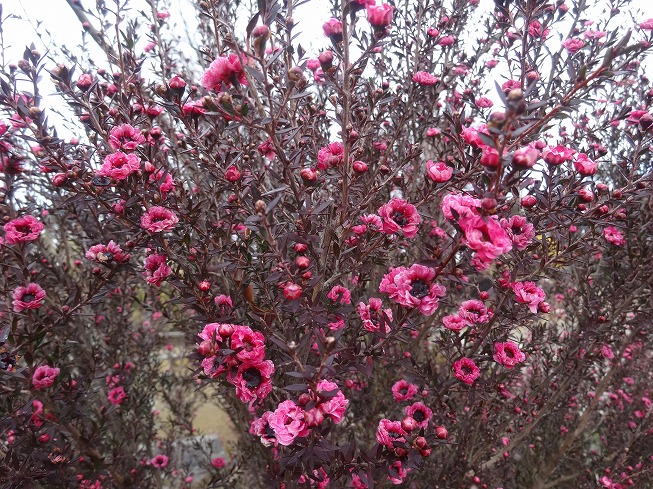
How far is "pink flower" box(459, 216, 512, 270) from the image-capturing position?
4.27ft

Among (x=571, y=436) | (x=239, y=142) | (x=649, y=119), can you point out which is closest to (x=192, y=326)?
(x=239, y=142)

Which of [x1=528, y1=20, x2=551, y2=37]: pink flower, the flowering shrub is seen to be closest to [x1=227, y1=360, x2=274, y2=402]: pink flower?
the flowering shrub

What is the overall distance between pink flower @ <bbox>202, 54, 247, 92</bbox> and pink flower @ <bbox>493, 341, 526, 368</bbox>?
1.86 m

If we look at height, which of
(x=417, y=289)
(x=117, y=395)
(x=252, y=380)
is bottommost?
(x=117, y=395)

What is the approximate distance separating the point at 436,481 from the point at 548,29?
3.30 metres

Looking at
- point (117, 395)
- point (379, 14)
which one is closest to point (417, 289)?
point (379, 14)

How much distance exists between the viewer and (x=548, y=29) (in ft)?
8.64

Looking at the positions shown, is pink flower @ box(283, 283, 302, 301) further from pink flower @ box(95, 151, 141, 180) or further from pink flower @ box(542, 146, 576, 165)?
pink flower @ box(542, 146, 576, 165)

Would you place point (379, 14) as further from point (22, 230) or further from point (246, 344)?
point (22, 230)

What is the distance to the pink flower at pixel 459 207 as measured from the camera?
137 centimetres

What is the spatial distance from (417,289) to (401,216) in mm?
379

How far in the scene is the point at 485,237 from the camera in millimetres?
1346

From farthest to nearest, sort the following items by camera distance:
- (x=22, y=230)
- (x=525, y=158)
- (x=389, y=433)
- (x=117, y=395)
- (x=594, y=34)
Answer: (x=117, y=395), (x=594, y=34), (x=22, y=230), (x=389, y=433), (x=525, y=158)

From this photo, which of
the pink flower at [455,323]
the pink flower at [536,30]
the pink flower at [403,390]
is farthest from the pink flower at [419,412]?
the pink flower at [536,30]
